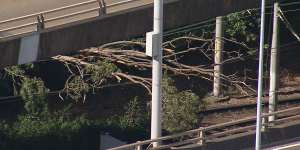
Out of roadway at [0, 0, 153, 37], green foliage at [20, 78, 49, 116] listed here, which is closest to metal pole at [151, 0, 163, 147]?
roadway at [0, 0, 153, 37]

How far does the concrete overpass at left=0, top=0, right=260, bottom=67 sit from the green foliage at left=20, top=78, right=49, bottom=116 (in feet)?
20.5

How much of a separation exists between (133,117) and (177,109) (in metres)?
3.35

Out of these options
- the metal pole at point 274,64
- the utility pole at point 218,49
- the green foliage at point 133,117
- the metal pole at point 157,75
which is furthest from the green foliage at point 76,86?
the metal pole at point 157,75

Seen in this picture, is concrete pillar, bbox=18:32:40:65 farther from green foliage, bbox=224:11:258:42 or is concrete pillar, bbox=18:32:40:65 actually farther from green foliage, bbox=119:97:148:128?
green foliage, bbox=224:11:258:42

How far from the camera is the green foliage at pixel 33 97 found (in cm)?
2648

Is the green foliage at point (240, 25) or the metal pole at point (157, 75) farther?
the green foliage at point (240, 25)

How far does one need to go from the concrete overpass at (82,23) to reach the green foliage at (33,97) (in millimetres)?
6255

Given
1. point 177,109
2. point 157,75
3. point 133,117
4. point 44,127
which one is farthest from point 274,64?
point 44,127

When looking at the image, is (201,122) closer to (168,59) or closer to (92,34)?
(168,59)

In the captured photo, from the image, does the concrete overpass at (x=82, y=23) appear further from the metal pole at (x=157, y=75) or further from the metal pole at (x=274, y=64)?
the metal pole at (x=274, y=64)

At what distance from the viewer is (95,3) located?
20.0 metres

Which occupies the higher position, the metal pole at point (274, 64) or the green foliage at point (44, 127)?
the metal pole at point (274, 64)

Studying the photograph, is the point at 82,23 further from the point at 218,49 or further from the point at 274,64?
the point at 218,49

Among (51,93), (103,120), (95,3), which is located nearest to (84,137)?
(103,120)
